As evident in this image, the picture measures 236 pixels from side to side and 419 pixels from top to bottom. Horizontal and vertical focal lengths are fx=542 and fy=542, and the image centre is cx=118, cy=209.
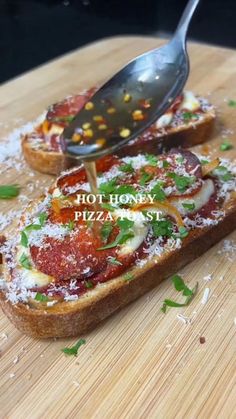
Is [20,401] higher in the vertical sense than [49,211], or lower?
lower

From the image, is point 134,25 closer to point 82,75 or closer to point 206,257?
point 82,75

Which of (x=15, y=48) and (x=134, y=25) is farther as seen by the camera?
(x=134, y=25)

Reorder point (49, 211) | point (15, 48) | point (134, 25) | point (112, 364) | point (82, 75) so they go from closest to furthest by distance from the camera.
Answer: point (112, 364) → point (49, 211) → point (82, 75) → point (15, 48) → point (134, 25)

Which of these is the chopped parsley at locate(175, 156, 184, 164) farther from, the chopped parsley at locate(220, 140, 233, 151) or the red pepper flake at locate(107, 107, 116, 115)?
the chopped parsley at locate(220, 140, 233, 151)

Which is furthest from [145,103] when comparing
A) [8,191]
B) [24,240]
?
[8,191]

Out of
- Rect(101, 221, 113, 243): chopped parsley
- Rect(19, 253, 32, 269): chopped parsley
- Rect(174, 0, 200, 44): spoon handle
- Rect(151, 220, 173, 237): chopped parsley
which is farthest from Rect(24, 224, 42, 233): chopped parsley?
Rect(174, 0, 200, 44): spoon handle

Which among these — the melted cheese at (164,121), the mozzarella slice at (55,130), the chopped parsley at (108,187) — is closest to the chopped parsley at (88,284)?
the chopped parsley at (108,187)

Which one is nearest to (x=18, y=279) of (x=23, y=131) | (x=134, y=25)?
(x=23, y=131)
